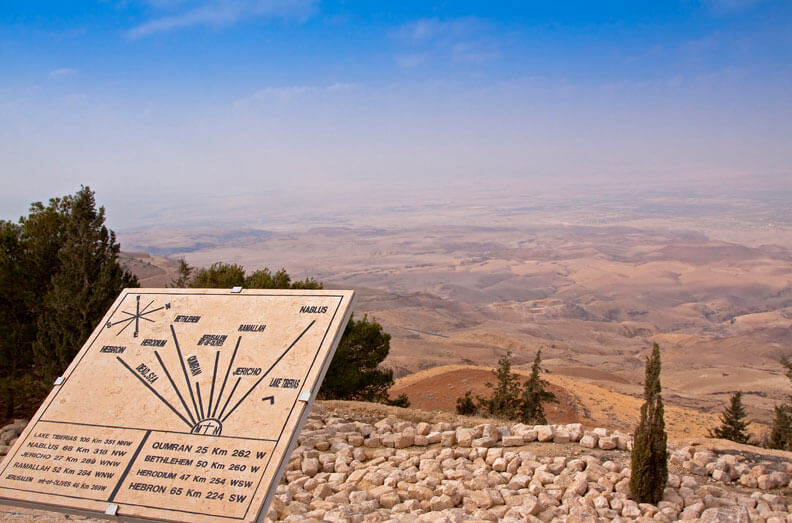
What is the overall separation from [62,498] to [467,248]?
142 m

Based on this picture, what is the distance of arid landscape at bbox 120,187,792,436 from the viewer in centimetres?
3650

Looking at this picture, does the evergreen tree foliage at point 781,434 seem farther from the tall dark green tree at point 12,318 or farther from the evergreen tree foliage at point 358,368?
the tall dark green tree at point 12,318

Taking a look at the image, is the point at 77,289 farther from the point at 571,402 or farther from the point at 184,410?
the point at 571,402

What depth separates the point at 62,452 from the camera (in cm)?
534

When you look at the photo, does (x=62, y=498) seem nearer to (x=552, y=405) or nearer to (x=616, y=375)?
(x=552, y=405)

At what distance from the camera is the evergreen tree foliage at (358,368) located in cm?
1521

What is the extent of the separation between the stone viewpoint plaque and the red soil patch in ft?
45.9

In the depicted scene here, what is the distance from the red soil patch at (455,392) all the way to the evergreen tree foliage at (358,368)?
140 inches

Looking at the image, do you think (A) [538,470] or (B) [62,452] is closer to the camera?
(B) [62,452]

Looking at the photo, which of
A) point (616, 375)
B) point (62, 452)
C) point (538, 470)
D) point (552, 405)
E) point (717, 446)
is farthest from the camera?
point (616, 375)

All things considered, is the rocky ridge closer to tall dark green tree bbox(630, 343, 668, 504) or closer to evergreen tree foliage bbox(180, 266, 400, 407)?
tall dark green tree bbox(630, 343, 668, 504)

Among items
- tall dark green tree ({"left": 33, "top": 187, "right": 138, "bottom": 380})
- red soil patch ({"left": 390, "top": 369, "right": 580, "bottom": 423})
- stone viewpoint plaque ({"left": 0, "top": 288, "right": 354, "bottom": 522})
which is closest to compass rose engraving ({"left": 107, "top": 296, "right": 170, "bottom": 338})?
stone viewpoint plaque ({"left": 0, "top": 288, "right": 354, "bottom": 522})

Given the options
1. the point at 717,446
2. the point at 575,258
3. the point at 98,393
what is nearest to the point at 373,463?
the point at 98,393

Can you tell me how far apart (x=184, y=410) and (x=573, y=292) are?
297ft
